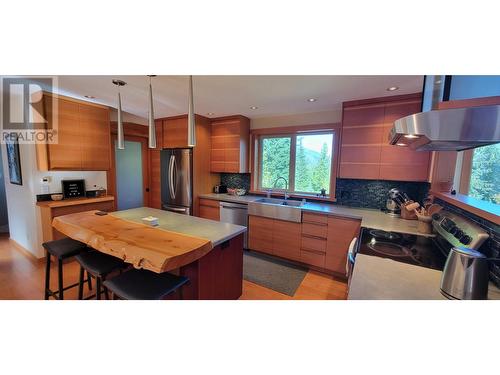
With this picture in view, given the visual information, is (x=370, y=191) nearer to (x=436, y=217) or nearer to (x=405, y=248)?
(x=436, y=217)

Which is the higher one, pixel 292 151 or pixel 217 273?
pixel 292 151

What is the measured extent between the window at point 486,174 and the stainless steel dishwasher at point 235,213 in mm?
2572

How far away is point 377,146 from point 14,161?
16.9 feet

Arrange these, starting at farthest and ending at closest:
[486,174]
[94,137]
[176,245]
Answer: [94,137] < [486,174] < [176,245]

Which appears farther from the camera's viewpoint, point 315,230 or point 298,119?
point 298,119

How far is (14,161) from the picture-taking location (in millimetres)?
3020

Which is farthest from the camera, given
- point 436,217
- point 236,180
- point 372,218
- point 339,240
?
point 236,180

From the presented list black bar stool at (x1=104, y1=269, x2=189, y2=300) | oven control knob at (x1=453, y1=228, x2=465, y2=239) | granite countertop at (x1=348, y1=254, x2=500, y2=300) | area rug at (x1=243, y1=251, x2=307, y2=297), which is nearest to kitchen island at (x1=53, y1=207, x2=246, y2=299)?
black bar stool at (x1=104, y1=269, x2=189, y2=300)

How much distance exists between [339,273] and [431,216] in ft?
4.11

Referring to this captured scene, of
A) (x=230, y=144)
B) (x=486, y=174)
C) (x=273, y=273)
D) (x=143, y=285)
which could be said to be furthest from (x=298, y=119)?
(x=143, y=285)
